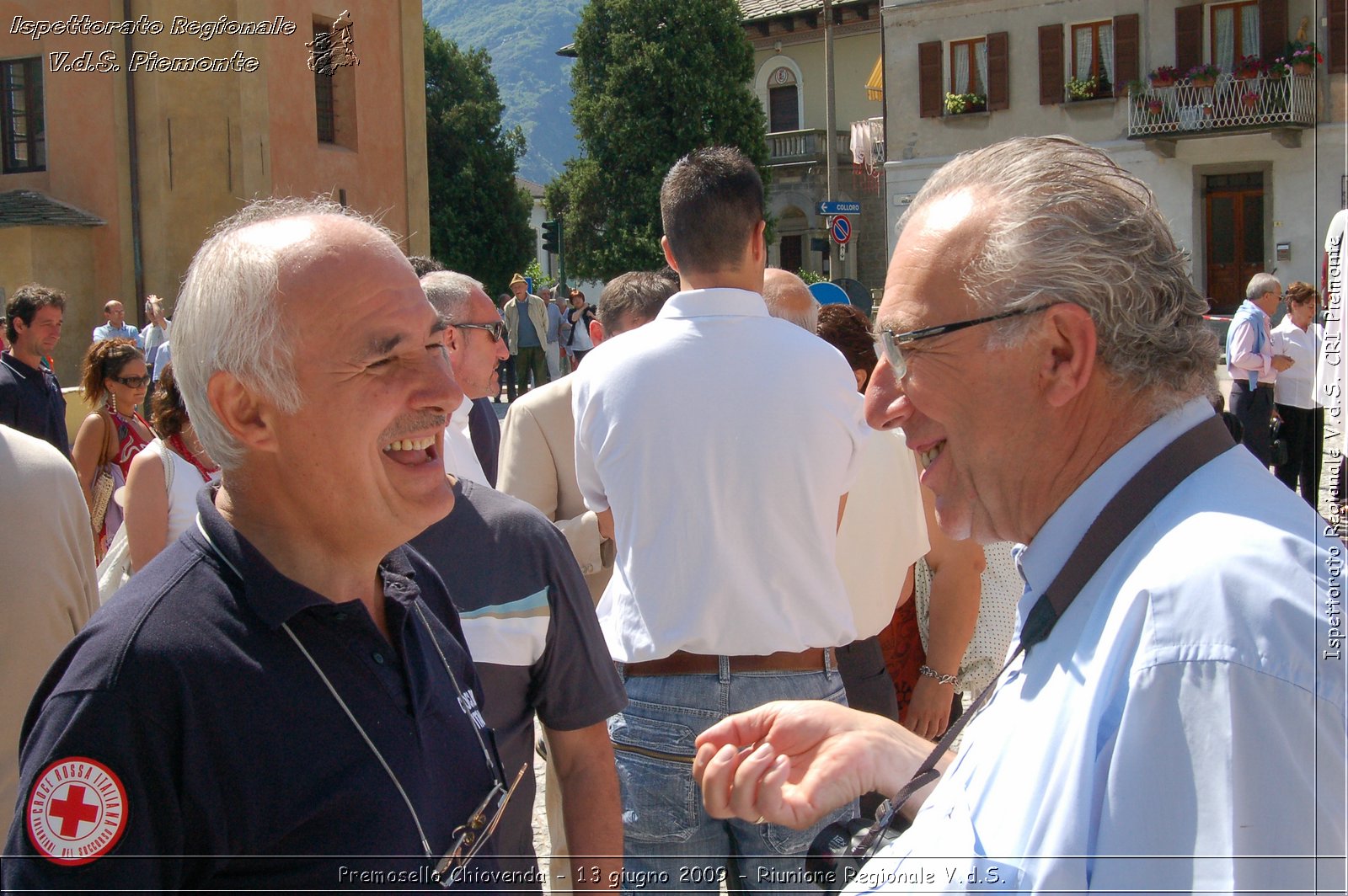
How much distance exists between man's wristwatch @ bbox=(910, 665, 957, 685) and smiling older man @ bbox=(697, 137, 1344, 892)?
6.05 ft

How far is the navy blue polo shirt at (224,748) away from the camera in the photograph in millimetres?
1577

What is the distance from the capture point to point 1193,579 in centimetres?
132

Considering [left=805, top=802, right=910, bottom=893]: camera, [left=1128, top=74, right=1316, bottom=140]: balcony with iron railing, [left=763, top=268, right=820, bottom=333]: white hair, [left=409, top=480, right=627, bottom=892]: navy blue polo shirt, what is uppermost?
[left=1128, top=74, right=1316, bottom=140]: balcony with iron railing

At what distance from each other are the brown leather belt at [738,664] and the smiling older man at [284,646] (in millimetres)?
940

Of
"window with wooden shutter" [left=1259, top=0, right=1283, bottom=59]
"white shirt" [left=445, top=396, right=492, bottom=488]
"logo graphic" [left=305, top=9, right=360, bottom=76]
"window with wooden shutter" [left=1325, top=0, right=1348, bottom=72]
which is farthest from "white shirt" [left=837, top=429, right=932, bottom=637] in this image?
"window with wooden shutter" [left=1259, top=0, right=1283, bottom=59]

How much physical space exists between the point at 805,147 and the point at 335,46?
22.7 metres

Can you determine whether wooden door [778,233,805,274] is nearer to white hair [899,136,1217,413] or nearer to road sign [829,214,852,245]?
road sign [829,214,852,245]

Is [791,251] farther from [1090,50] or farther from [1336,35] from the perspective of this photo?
[1336,35]

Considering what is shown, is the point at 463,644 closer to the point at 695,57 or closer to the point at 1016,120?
the point at 1016,120

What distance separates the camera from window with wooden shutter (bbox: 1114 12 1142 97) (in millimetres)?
28656

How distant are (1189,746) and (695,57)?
39.4 metres

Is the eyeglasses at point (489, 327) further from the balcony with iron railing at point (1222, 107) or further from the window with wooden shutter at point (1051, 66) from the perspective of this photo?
the window with wooden shutter at point (1051, 66)

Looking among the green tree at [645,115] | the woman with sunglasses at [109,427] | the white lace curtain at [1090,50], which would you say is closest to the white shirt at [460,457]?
the woman with sunglasses at [109,427]

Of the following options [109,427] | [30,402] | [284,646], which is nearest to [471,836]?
[284,646]
